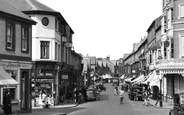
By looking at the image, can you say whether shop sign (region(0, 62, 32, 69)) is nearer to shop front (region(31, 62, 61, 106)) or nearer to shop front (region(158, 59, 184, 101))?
shop front (region(31, 62, 61, 106))

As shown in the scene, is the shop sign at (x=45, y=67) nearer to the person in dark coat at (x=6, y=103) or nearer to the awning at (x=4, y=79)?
the awning at (x=4, y=79)

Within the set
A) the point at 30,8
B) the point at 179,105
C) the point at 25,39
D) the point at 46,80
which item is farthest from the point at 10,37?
the point at 46,80

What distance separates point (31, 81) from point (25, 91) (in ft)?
11.5

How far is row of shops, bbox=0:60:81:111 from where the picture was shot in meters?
26.1

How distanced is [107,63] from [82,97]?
147029mm

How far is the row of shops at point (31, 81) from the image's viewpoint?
85.5 ft

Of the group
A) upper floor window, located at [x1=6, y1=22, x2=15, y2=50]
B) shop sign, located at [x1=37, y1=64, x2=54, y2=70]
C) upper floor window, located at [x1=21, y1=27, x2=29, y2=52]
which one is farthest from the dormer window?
upper floor window, located at [x1=6, y1=22, x2=15, y2=50]

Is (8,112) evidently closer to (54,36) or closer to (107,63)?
(54,36)

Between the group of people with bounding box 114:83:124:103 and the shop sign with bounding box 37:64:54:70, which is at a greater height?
the shop sign with bounding box 37:64:54:70

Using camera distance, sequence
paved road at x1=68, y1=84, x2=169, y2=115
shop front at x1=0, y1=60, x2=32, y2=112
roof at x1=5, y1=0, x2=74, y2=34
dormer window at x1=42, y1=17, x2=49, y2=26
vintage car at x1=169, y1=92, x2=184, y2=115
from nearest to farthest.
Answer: vintage car at x1=169, y1=92, x2=184, y2=115, shop front at x1=0, y1=60, x2=32, y2=112, paved road at x1=68, y1=84, x2=169, y2=115, roof at x1=5, y1=0, x2=74, y2=34, dormer window at x1=42, y1=17, x2=49, y2=26

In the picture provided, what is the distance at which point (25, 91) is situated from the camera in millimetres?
29672

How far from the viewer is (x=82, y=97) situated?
1961 inches

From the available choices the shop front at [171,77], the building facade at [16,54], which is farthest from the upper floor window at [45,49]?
the shop front at [171,77]

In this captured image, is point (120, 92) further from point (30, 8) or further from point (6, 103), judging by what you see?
point (6, 103)
